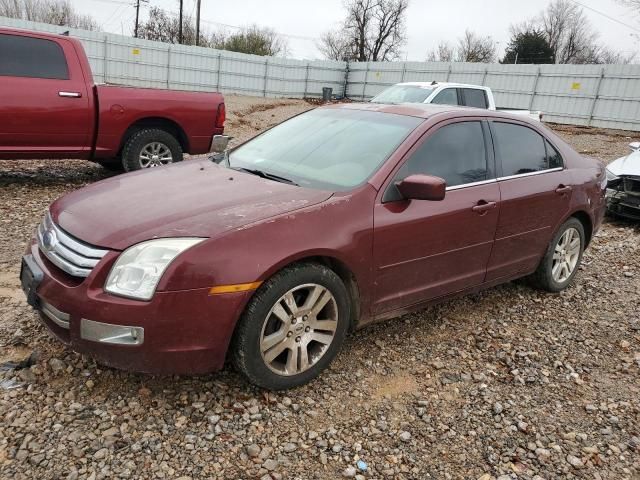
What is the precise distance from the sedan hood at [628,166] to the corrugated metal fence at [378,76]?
1401 cm

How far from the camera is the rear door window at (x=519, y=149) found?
12.7ft

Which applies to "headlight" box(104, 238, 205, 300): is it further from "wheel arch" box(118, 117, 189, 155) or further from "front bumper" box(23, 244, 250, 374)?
"wheel arch" box(118, 117, 189, 155)

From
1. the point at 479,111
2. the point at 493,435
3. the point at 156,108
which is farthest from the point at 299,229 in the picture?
the point at 156,108

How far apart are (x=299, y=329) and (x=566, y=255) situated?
9.61 ft

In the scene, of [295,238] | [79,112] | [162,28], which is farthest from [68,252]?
[162,28]

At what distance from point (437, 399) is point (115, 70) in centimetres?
2185

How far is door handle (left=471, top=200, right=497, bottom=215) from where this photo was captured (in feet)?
11.5

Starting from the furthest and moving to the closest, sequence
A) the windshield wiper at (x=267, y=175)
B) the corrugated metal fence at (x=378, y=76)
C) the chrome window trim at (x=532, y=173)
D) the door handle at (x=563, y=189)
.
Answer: the corrugated metal fence at (x=378, y=76), the door handle at (x=563, y=189), the chrome window trim at (x=532, y=173), the windshield wiper at (x=267, y=175)

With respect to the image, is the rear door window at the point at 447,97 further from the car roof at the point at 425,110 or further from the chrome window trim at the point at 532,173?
the car roof at the point at 425,110

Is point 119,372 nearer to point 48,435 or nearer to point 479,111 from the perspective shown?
point 48,435

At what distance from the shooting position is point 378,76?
26.6m

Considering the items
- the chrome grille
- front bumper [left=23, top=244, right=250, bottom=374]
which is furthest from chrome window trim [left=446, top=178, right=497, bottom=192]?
the chrome grille

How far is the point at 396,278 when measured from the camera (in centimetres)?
316

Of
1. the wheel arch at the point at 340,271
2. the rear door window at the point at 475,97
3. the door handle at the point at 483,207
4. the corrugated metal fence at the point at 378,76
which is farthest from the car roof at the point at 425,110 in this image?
the corrugated metal fence at the point at 378,76
